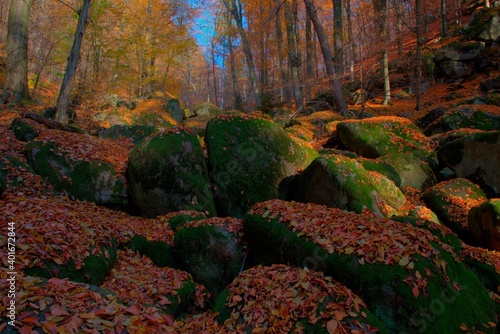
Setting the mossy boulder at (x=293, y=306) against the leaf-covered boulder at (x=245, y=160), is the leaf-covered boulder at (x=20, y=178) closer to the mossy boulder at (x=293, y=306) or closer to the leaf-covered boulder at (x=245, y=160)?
the leaf-covered boulder at (x=245, y=160)

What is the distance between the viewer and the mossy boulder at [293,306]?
3.27m

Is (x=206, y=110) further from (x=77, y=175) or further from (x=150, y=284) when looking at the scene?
(x=150, y=284)

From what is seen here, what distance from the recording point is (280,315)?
11.4 feet

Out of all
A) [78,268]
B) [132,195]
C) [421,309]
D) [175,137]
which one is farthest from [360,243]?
[132,195]

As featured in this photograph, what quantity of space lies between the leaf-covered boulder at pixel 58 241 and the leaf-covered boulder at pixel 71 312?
0.85 meters

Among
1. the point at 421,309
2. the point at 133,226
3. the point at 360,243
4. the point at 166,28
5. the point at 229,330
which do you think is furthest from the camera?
the point at 166,28

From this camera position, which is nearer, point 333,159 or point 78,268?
point 78,268

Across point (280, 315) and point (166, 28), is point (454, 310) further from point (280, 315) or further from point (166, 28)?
point (166, 28)

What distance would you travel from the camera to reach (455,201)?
730 cm

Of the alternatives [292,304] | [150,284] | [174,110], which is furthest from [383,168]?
[174,110]

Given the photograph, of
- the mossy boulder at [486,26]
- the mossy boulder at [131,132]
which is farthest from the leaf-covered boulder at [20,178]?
the mossy boulder at [486,26]

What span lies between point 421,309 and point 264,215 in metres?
2.64

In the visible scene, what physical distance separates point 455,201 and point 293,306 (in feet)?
18.8

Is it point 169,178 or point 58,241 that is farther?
point 169,178
